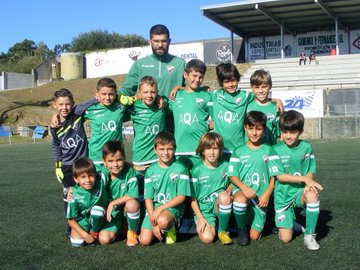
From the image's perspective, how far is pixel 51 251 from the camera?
4.25m

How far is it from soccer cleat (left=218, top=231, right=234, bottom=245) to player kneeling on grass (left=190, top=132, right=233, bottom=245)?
7cm

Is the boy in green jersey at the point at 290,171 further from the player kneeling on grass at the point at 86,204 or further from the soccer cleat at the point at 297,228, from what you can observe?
the player kneeling on grass at the point at 86,204

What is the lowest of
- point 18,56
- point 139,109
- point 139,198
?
point 139,198

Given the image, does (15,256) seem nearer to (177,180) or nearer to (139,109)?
(177,180)

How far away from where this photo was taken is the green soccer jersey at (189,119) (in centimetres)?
510

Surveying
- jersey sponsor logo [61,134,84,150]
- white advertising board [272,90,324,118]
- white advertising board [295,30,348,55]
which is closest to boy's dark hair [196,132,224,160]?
jersey sponsor logo [61,134,84,150]

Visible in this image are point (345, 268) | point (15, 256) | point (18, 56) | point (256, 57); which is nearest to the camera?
point (345, 268)

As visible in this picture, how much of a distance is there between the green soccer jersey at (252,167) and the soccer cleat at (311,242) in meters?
0.61

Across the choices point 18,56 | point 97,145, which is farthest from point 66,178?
point 18,56

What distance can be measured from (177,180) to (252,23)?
109ft

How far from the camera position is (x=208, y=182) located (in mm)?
4684

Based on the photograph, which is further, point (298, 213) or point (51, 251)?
point (298, 213)

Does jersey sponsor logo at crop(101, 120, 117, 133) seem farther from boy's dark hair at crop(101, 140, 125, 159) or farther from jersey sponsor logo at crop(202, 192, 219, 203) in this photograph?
jersey sponsor logo at crop(202, 192, 219, 203)

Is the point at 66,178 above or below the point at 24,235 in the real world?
above
